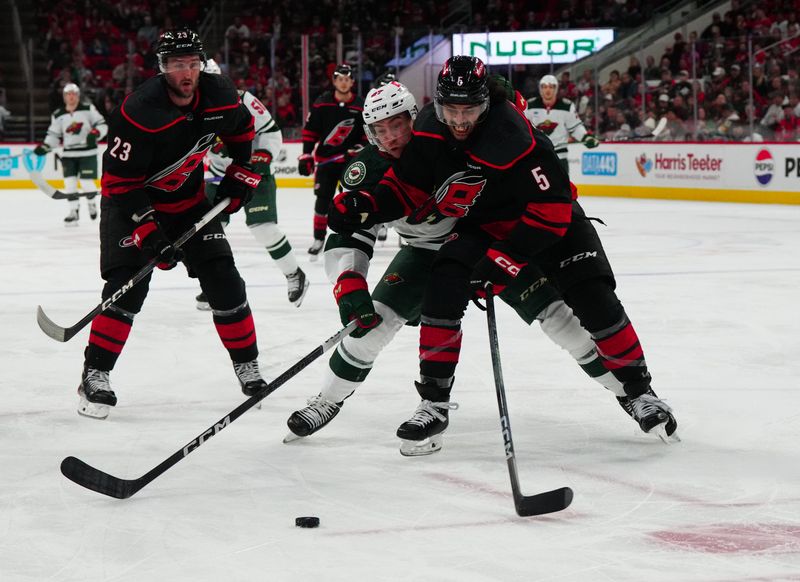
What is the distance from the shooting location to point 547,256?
3.03 metres

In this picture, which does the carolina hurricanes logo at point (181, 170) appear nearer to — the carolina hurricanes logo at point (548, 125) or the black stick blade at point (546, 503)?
the black stick blade at point (546, 503)

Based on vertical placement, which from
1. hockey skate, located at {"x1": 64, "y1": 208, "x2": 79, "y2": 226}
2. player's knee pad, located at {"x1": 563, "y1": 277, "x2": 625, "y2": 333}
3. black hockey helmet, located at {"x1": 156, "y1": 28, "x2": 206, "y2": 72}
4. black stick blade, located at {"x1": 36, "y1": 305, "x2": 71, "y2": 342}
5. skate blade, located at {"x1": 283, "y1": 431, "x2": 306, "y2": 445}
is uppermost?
black hockey helmet, located at {"x1": 156, "y1": 28, "x2": 206, "y2": 72}

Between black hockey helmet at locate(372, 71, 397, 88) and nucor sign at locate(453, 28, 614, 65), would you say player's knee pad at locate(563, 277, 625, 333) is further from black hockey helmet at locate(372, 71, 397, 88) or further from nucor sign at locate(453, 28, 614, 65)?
nucor sign at locate(453, 28, 614, 65)

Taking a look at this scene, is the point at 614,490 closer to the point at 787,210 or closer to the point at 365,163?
the point at 365,163

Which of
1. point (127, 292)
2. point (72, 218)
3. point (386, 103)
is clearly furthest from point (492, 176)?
point (72, 218)

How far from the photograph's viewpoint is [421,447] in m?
2.99

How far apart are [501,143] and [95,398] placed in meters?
1.46

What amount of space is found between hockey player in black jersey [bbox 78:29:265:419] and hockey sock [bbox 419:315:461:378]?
84 cm

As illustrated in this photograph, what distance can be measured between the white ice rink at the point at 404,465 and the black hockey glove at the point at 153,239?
484 millimetres

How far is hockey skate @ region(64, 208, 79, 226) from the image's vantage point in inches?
387

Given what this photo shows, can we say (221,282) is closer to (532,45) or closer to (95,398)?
(95,398)

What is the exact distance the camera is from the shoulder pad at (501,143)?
9.27ft

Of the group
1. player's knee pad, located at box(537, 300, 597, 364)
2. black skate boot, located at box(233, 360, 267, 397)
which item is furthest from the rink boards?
player's knee pad, located at box(537, 300, 597, 364)

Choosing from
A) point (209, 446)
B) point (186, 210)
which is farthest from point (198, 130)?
point (209, 446)
